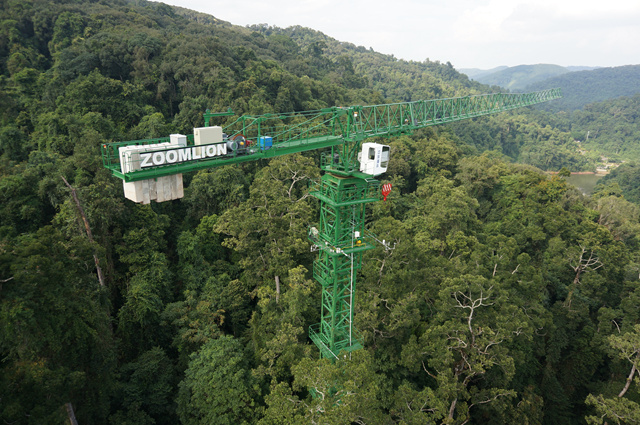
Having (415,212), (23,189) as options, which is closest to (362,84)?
(415,212)

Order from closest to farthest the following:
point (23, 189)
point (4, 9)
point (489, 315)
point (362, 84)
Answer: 1. point (489, 315)
2. point (23, 189)
3. point (4, 9)
4. point (362, 84)

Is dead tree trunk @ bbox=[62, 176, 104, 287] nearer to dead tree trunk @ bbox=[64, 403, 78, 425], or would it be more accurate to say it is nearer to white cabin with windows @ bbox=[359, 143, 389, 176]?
dead tree trunk @ bbox=[64, 403, 78, 425]

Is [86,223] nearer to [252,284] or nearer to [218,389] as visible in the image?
[252,284]

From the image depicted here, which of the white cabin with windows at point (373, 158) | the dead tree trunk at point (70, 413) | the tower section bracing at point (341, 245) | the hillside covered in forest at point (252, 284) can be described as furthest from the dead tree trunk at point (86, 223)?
the white cabin with windows at point (373, 158)

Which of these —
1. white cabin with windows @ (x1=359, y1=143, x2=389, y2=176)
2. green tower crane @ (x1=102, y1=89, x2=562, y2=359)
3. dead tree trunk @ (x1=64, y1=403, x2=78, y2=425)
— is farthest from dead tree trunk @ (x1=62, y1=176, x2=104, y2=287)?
white cabin with windows @ (x1=359, y1=143, x2=389, y2=176)

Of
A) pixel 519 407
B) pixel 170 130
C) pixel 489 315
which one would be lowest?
pixel 519 407

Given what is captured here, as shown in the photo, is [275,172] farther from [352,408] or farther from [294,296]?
[352,408]

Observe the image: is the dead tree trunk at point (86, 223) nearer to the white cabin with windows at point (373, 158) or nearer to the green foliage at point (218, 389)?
the green foliage at point (218, 389)

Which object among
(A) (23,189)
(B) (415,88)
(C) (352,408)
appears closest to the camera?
(C) (352,408)
